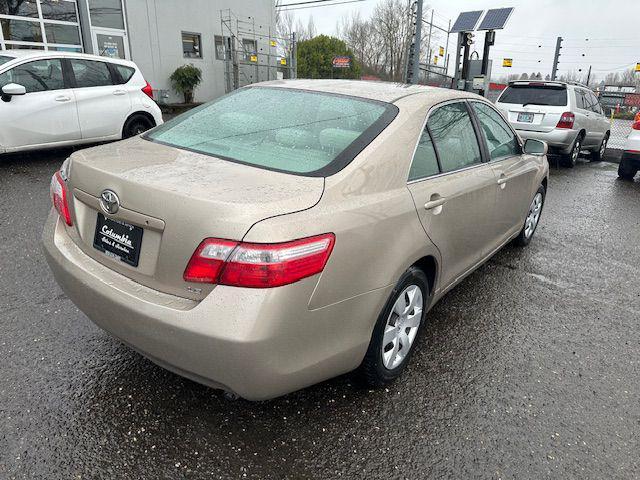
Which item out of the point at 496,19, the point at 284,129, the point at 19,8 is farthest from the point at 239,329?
the point at 496,19

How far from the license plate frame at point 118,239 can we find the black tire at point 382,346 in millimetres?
1146

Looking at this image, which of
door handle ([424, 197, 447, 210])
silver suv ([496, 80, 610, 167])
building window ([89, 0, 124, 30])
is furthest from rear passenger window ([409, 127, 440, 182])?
building window ([89, 0, 124, 30])

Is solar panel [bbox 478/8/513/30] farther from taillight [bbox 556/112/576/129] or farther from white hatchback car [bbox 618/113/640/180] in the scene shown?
white hatchback car [bbox 618/113/640/180]

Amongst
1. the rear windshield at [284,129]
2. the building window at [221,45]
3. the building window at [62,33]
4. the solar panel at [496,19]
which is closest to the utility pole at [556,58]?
the solar panel at [496,19]

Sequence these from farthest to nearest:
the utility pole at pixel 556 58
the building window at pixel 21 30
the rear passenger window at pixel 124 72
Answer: the utility pole at pixel 556 58 < the building window at pixel 21 30 < the rear passenger window at pixel 124 72

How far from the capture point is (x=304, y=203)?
1.93 m

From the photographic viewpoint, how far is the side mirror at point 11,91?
6285 mm

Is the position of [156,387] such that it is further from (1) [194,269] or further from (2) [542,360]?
(2) [542,360]

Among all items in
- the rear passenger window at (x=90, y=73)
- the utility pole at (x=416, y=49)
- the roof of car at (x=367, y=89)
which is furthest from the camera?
the utility pole at (x=416, y=49)

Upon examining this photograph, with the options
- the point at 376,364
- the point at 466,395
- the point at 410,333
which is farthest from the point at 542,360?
the point at 376,364

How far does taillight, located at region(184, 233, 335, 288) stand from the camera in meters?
1.78

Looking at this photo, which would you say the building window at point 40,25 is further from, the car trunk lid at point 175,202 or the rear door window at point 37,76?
the car trunk lid at point 175,202

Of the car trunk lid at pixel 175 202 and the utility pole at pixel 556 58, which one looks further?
the utility pole at pixel 556 58

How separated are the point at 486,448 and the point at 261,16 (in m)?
21.3
